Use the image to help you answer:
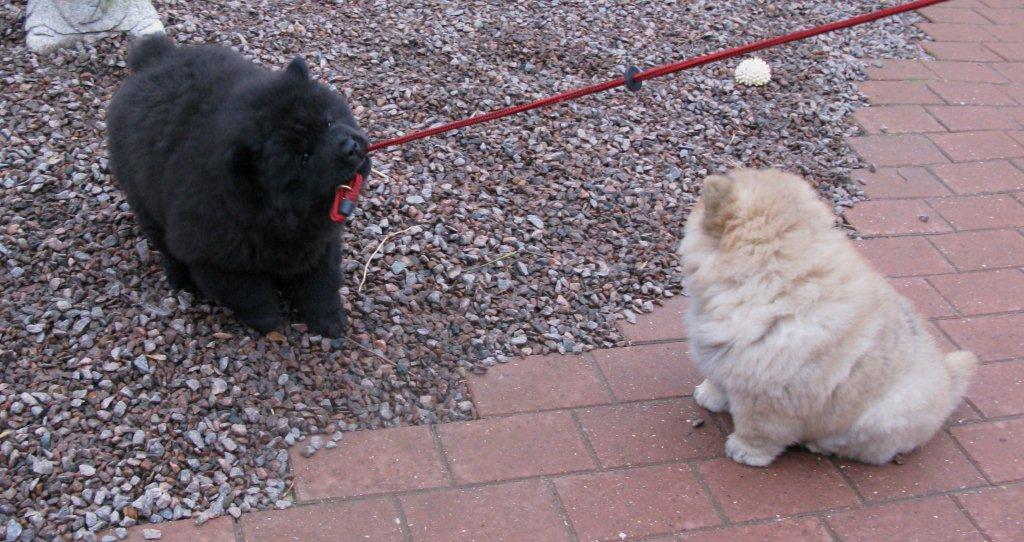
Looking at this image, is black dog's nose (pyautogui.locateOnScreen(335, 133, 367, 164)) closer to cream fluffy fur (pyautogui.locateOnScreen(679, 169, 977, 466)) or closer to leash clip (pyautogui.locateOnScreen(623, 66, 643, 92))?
leash clip (pyautogui.locateOnScreen(623, 66, 643, 92))

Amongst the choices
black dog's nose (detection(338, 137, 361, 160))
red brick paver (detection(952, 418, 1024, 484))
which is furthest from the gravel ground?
red brick paver (detection(952, 418, 1024, 484))

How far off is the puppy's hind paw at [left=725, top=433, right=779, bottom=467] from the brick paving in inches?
1.1

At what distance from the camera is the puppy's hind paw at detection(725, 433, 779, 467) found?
3.01 metres

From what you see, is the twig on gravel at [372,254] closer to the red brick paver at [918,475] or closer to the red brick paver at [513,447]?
the red brick paver at [513,447]

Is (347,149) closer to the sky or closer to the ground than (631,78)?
closer to the ground

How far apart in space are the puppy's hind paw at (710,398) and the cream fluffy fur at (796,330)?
237 mm

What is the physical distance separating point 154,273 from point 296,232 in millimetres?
913

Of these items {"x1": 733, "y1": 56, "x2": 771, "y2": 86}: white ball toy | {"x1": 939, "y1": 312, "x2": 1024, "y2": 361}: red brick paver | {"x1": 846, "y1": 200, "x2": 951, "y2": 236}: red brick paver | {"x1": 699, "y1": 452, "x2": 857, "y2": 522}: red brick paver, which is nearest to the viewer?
{"x1": 699, "y1": 452, "x2": 857, "y2": 522}: red brick paver

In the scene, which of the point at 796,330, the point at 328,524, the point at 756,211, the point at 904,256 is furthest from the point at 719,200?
the point at 904,256

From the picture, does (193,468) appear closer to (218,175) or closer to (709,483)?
(218,175)

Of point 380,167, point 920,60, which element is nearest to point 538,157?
point 380,167

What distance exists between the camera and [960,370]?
122 inches

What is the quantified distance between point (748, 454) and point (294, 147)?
1.77 m

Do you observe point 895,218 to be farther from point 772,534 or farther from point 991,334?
point 772,534
